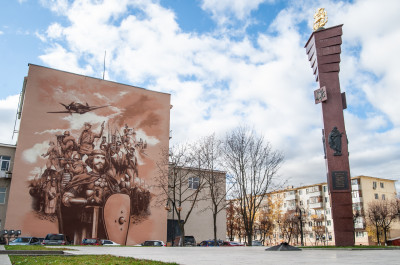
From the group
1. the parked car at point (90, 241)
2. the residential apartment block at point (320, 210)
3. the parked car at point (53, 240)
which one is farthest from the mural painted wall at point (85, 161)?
the residential apartment block at point (320, 210)

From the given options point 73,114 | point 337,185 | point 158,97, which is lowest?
point 337,185

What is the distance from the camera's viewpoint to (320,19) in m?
24.9

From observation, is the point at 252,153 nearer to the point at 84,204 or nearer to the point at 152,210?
the point at 152,210

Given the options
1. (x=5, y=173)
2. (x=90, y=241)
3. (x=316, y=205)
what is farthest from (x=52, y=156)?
(x=316, y=205)

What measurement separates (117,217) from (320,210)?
49817 millimetres

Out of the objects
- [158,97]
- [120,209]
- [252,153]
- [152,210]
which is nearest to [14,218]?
[120,209]

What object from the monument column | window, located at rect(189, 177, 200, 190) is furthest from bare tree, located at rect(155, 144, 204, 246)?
the monument column

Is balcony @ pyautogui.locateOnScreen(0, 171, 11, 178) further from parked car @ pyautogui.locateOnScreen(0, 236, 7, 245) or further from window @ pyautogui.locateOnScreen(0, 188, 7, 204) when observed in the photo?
parked car @ pyautogui.locateOnScreen(0, 236, 7, 245)

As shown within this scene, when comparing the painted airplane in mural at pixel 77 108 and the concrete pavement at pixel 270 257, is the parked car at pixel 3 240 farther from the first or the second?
the concrete pavement at pixel 270 257

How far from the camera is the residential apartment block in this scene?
61344mm

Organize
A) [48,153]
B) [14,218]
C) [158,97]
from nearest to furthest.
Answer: [14,218], [48,153], [158,97]

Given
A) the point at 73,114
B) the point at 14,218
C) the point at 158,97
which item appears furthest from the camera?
the point at 158,97

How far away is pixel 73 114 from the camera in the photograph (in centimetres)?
3509

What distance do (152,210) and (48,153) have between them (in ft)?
39.9
